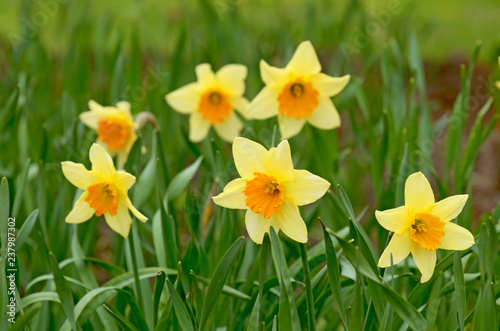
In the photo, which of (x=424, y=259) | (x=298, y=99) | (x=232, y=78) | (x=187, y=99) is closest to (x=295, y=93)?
(x=298, y=99)

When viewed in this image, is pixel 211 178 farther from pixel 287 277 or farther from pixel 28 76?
pixel 28 76

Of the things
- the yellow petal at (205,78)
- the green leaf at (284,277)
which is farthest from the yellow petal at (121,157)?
the green leaf at (284,277)

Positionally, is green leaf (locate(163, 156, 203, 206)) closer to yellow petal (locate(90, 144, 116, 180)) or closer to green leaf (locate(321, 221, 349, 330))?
yellow petal (locate(90, 144, 116, 180))

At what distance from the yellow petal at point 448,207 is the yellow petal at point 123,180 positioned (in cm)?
60

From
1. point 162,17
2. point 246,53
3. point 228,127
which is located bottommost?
point 228,127

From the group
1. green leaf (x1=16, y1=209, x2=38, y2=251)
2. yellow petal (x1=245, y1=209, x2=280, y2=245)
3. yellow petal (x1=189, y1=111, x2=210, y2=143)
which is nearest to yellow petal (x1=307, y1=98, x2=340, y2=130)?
yellow petal (x1=189, y1=111, x2=210, y2=143)

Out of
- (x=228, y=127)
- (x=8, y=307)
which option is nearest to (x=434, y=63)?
(x=228, y=127)

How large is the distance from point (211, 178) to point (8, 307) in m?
0.75

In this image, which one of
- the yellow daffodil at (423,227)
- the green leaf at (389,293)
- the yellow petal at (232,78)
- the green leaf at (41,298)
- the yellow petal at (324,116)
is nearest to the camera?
the green leaf at (389,293)

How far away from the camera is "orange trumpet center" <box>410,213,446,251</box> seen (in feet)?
3.49

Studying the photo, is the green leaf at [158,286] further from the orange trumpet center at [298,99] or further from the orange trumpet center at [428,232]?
the orange trumpet center at [298,99]

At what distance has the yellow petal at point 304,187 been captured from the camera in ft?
3.48

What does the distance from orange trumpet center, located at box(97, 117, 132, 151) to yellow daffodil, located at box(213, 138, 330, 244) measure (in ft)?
2.18

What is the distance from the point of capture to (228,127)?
6.25ft
